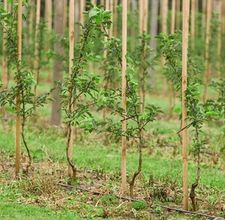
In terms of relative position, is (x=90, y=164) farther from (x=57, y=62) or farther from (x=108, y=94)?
(x=57, y=62)

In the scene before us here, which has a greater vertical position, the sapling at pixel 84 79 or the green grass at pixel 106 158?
the sapling at pixel 84 79

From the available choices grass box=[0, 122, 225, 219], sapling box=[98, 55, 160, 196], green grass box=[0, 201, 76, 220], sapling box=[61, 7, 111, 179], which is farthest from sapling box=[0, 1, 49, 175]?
green grass box=[0, 201, 76, 220]

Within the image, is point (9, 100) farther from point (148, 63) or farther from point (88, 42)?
point (148, 63)

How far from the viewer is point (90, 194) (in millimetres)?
8188

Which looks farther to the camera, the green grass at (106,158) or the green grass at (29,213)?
the green grass at (106,158)

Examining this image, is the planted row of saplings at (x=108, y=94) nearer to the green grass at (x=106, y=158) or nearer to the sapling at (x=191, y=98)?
the sapling at (x=191, y=98)

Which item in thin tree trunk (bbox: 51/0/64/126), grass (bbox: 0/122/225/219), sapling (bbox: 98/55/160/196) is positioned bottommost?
grass (bbox: 0/122/225/219)

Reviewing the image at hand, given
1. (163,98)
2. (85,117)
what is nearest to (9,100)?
(85,117)

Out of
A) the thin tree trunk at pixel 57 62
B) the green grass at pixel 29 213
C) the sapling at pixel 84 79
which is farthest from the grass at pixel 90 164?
the sapling at pixel 84 79

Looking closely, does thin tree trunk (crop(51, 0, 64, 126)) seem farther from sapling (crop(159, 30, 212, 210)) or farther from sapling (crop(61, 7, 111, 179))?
sapling (crop(159, 30, 212, 210))

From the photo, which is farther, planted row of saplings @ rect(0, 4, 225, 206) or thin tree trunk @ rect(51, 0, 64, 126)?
thin tree trunk @ rect(51, 0, 64, 126)

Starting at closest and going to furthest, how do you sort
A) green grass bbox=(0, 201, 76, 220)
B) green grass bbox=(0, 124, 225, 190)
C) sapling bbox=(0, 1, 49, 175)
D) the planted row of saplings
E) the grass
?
green grass bbox=(0, 201, 76, 220) < the grass < the planted row of saplings < sapling bbox=(0, 1, 49, 175) < green grass bbox=(0, 124, 225, 190)

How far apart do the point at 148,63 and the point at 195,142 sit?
5.96m

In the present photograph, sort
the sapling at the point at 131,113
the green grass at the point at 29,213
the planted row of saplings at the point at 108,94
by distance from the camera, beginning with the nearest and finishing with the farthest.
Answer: the green grass at the point at 29,213 → the planted row of saplings at the point at 108,94 → the sapling at the point at 131,113
